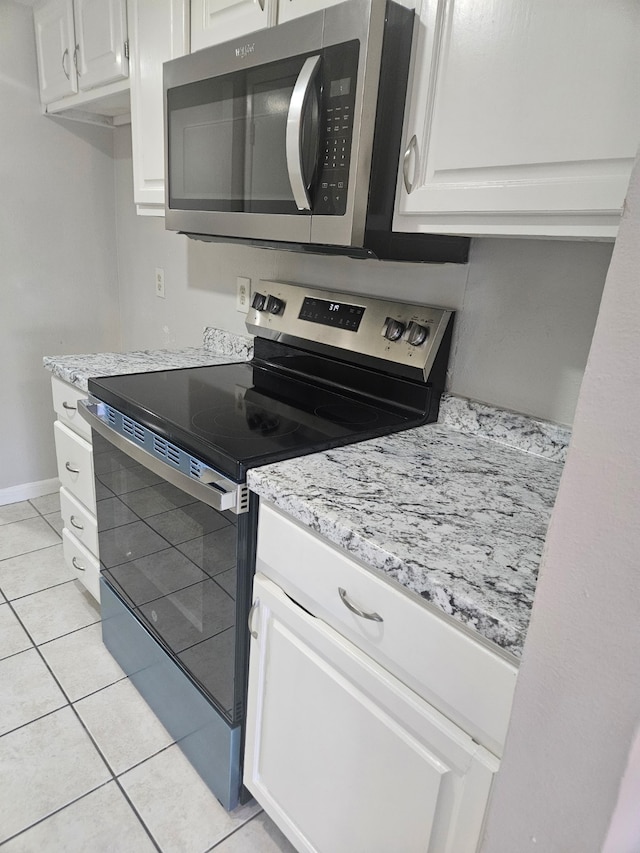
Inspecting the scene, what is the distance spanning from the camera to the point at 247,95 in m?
1.21

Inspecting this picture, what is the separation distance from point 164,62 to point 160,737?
1.81m

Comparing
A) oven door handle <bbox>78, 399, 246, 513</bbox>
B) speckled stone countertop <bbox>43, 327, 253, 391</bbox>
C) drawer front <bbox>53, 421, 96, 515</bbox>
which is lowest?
drawer front <bbox>53, 421, 96, 515</bbox>

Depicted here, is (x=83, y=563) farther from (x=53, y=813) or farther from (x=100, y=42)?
(x=100, y=42)

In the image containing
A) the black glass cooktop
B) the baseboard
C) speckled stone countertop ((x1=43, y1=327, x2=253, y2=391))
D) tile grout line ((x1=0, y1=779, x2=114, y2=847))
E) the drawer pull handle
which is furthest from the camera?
the baseboard

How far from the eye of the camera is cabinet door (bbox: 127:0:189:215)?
1.45 metres

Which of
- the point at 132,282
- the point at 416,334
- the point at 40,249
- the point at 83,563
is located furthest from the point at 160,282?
the point at 416,334

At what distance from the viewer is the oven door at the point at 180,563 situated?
1.12 meters

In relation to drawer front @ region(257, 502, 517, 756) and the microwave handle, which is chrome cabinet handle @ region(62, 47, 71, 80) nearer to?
the microwave handle

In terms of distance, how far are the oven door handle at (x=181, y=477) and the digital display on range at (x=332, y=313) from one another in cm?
61

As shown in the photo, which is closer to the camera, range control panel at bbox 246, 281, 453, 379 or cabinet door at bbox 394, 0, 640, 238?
cabinet door at bbox 394, 0, 640, 238

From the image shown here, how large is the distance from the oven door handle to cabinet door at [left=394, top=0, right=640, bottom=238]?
623 mm

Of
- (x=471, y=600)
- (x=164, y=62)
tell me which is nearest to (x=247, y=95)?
(x=164, y=62)

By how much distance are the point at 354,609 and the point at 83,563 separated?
134 cm

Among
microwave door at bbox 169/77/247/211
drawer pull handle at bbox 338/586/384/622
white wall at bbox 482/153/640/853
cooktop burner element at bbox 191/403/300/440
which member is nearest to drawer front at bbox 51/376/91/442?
cooktop burner element at bbox 191/403/300/440
